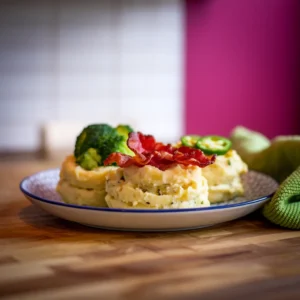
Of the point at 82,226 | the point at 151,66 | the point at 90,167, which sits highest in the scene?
the point at 151,66

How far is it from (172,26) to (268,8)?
2.95ft

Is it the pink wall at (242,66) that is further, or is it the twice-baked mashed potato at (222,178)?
the pink wall at (242,66)

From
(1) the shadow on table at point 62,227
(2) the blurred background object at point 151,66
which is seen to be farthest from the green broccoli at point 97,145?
(2) the blurred background object at point 151,66

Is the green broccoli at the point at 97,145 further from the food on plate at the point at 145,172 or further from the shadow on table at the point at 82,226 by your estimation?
the shadow on table at the point at 82,226

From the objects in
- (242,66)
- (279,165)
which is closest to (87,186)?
(279,165)

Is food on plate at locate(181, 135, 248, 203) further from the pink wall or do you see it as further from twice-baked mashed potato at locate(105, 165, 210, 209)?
the pink wall

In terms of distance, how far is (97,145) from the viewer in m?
1.11

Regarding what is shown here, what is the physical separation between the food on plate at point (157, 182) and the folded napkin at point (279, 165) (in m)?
0.15

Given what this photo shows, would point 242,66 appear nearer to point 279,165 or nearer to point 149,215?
point 279,165

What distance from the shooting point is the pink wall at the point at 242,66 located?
406cm

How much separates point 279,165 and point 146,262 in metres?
0.70

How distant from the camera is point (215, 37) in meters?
4.10

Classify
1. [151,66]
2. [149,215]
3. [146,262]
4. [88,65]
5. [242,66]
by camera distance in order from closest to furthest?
[146,262] → [149,215] → [88,65] → [151,66] → [242,66]

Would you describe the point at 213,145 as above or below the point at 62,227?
above
